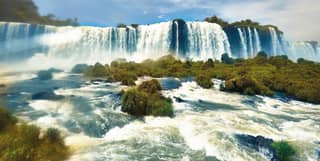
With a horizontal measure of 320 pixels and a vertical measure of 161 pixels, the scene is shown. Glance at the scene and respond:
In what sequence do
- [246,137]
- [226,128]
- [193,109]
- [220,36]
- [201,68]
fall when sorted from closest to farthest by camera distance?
[246,137], [226,128], [193,109], [201,68], [220,36]

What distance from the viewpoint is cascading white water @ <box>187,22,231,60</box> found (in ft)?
160

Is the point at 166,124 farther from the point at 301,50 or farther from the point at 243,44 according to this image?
the point at 301,50

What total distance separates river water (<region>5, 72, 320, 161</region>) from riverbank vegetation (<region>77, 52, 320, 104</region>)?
289cm

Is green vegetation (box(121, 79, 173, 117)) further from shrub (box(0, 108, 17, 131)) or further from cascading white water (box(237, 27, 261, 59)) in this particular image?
cascading white water (box(237, 27, 261, 59))

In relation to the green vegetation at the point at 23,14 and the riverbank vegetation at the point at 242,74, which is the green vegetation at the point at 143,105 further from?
the green vegetation at the point at 23,14

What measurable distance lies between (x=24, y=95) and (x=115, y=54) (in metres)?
25.0

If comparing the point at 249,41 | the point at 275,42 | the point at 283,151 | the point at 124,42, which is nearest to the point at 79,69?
the point at 124,42

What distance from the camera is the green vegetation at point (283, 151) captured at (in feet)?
36.4

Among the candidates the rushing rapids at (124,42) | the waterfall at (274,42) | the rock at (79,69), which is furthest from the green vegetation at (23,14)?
the waterfall at (274,42)

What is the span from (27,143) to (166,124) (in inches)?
241

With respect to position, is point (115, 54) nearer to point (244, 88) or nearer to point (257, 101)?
point (244, 88)

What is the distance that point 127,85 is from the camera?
25094 millimetres

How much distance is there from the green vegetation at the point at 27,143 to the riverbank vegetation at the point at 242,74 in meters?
14.4

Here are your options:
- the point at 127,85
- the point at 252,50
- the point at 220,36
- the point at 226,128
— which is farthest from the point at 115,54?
the point at 226,128
